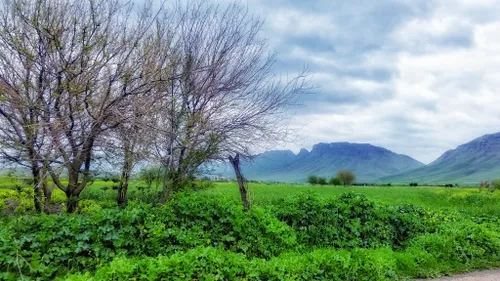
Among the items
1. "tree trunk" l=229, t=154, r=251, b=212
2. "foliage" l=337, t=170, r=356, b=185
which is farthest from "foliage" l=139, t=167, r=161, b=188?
"foliage" l=337, t=170, r=356, b=185

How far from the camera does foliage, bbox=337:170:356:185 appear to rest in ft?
154

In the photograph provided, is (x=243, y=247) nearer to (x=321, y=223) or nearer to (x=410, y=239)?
(x=321, y=223)

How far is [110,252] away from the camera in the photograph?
559 cm

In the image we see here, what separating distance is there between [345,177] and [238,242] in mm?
43248

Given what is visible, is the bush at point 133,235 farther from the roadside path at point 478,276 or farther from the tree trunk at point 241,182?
the roadside path at point 478,276

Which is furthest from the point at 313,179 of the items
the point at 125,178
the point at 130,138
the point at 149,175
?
the point at 130,138

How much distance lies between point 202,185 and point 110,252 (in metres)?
4.66

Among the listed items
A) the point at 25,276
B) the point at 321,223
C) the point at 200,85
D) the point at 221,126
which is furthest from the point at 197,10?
the point at 25,276

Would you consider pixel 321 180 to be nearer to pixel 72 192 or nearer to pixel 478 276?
pixel 478 276

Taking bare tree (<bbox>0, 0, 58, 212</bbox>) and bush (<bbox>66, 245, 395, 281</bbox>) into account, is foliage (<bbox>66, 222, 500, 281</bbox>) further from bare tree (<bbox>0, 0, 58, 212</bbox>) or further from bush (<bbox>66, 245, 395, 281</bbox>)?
bare tree (<bbox>0, 0, 58, 212</bbox>)

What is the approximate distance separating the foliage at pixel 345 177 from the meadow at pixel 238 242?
37.8 meters

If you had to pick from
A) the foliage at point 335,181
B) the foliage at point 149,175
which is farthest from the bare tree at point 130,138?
the foliage at point 335,181

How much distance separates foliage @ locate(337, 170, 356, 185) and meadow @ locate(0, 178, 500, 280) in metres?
37.8

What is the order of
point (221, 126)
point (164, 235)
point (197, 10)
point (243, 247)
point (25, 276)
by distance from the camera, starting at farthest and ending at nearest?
point (197, 10), point (221, 126), point (243, 247), point (164, 235), point (25, 276)
